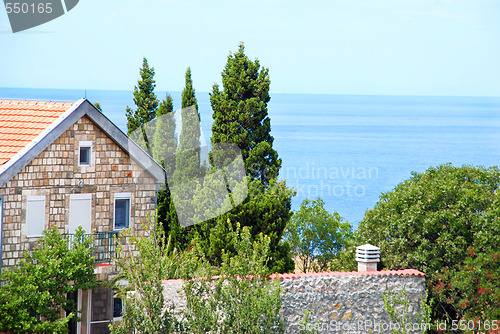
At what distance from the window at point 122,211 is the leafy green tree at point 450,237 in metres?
8.02

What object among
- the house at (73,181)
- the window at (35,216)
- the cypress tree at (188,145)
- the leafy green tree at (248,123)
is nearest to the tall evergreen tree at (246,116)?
the leafy green tree at (248,123)

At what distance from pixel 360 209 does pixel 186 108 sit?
214ft

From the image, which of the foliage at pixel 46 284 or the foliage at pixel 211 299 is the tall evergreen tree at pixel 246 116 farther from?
the foliage at pixel 211 299

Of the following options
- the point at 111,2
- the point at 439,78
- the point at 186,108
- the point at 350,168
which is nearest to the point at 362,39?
the point at 439,78

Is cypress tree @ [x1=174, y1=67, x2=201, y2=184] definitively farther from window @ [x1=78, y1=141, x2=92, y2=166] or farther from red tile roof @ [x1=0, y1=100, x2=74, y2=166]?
red tile roof @ [x1=0, y1=100, x2=74, y2=166]

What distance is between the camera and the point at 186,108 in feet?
95.8

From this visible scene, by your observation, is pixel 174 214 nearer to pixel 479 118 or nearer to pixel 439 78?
pixel 439 78

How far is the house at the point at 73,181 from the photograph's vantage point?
1952 centimetres

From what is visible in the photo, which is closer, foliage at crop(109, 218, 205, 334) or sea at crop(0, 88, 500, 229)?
foliage at crop(109, 218, 205, 334)

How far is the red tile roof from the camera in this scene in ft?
65.8

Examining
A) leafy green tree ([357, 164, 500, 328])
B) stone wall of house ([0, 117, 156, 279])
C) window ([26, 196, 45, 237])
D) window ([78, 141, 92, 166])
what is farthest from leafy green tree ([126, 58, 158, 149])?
leafy green tree ([357, 164, 500, 328])

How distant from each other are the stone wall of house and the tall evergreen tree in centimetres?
643

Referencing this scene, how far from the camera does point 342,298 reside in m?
16.9

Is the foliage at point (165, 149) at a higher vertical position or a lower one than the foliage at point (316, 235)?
higher
